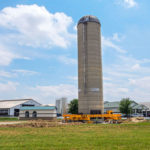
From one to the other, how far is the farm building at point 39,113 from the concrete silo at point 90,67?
1487 centimetres

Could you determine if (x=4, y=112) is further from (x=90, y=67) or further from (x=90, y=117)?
(x=90, y=67)

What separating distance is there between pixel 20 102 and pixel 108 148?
241 ft

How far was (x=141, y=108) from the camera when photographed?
92.1 m

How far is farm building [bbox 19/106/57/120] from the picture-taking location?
6128 centimetres

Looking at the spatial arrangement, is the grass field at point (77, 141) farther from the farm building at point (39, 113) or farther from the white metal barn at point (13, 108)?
the white metal barn at point (13, 108)

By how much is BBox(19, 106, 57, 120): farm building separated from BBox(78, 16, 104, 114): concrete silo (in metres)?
14.9

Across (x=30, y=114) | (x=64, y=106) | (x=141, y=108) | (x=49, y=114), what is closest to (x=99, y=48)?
(x=49, y=114)

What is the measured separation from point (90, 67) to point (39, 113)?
956 inches

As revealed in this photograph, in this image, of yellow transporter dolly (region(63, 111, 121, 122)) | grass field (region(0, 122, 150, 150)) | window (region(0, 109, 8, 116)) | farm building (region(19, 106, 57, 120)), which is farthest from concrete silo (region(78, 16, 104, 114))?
window (region(0, 109, 8, 116))

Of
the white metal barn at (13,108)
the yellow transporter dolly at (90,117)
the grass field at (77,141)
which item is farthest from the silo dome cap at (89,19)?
the white metal barn at (13,108)

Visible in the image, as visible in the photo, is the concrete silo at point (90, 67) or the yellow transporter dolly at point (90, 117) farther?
the concrete silo at point (90, 67)

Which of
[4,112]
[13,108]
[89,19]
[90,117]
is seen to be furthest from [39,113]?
[89,19]

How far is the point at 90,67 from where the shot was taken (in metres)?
49.3

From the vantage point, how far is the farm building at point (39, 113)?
61281 millimetres
